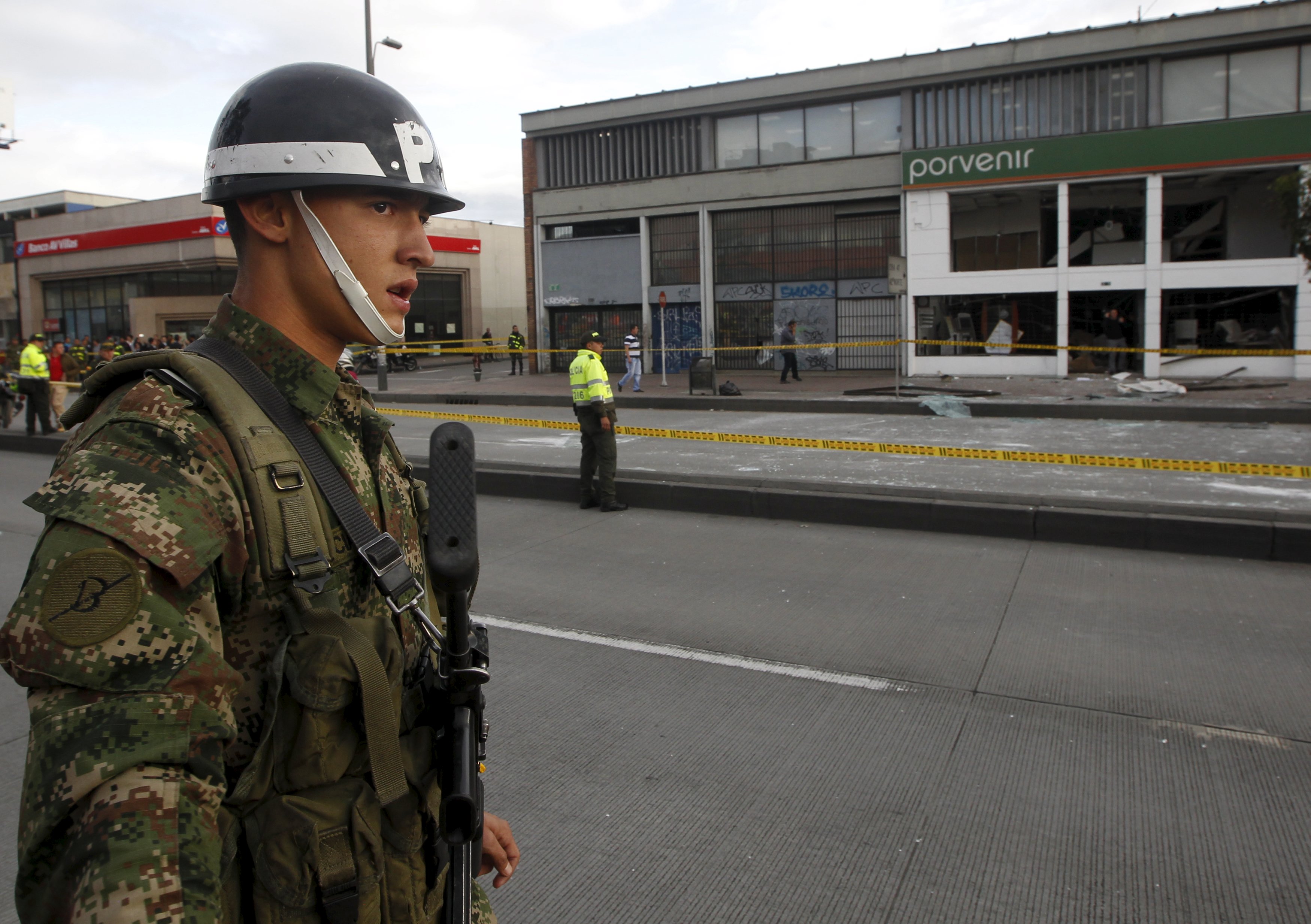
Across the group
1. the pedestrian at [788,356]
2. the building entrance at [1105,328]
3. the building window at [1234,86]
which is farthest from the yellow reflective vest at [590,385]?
the building window at [1234,86]

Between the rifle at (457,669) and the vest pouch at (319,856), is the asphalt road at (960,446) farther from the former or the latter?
the vest pouch at (319,856)

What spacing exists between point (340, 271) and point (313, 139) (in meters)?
0.21

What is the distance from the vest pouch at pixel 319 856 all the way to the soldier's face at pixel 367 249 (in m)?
0.75

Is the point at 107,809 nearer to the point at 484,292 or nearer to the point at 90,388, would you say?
the point at 90,388

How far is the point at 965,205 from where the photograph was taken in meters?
27.5

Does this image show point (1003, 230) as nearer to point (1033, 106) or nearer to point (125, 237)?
point (1033, 106)

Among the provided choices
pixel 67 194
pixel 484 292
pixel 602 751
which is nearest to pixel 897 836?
pixel 602 751

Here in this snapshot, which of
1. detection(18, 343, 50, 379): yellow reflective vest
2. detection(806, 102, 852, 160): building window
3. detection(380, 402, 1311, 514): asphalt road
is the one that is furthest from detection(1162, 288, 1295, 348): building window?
Answer: detection(18, 343, 50, 379): yellow reflective vest

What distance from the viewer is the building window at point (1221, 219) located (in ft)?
81.8

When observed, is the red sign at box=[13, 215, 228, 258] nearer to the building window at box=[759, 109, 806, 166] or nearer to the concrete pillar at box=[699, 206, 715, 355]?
the concrete pillar at box=[699, 206, 715, 355]

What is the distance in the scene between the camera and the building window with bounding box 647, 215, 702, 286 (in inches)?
1188

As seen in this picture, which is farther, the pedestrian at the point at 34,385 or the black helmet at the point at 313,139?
the pedestrian at the point at 34,385

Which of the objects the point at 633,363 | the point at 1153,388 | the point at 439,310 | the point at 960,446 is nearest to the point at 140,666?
the point at 960,446

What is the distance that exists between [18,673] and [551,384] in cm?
2627
